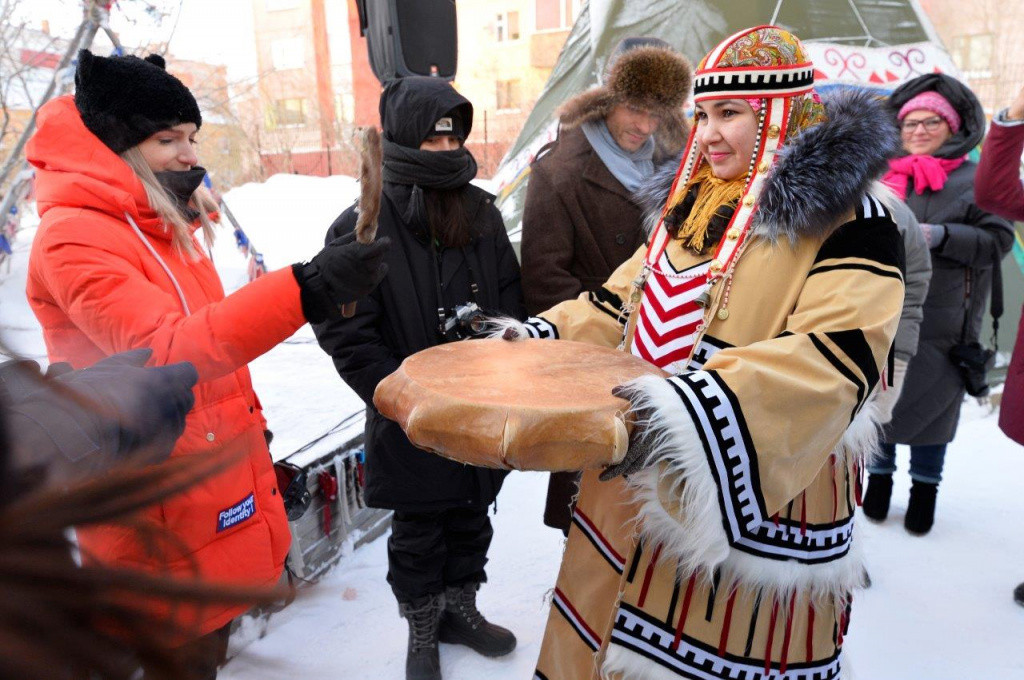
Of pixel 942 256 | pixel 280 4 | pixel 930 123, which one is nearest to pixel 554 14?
pixel 280 4

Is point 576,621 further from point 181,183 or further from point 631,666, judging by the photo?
point 181,183

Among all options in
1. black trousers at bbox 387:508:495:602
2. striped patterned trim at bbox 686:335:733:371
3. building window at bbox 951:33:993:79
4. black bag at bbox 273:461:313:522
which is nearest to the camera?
striped patterned trim at bbox 686:335:733:371

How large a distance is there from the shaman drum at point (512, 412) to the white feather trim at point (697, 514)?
0.24 feet

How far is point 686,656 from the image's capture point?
141 cm

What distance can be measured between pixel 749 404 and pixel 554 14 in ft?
70.9

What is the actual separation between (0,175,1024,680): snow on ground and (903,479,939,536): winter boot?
0.18ft

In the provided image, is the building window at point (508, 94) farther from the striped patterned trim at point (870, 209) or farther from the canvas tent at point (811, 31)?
the striped patterned trim at point (870, 209)

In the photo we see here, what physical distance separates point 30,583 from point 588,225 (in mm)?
2370

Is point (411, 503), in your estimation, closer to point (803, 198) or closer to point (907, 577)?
point (803, 198)

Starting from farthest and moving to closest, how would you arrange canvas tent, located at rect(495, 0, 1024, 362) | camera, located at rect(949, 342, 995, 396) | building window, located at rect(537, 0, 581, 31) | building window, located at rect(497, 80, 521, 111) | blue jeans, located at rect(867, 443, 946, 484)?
building window, located at rect(537, 0, 581, 31)
building window, located at rect(497, 80, 521, 111)
canvas tent, located at rect(495, 0, 1024, 362)
blue jeans, located at rect(867, 443, 946, 484)
camera, located at rect(949, 342, 995, 396)

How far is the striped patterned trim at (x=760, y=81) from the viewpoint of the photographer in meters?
1.44

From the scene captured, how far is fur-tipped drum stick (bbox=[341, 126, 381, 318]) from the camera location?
1448 millimetres

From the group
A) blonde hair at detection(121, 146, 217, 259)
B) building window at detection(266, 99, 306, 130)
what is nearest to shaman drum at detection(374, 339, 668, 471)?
blonde hair at detection(121, 146, 217, 259)

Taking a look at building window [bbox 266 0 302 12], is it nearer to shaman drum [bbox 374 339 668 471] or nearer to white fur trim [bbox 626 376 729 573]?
shaman drum [bbox 374 339 668 471]
